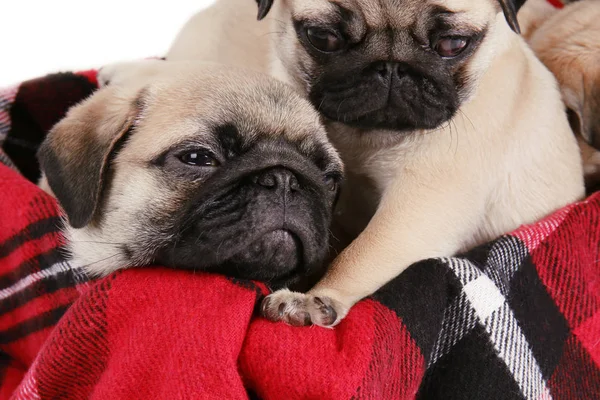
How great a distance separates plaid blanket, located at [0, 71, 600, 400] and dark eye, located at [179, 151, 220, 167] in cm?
24

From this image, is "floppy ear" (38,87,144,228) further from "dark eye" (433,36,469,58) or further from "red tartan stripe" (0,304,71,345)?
"dark eye" (433,36,469,58)

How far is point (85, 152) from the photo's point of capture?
5.48ft

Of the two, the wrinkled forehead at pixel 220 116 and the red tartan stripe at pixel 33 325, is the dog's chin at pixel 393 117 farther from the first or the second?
the red tartan stripe at pixel 33 325

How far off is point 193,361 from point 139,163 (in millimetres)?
484

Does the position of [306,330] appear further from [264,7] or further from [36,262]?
[264,7]

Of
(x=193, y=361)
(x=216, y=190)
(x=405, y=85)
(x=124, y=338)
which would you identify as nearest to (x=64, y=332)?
(x=124, y=338)

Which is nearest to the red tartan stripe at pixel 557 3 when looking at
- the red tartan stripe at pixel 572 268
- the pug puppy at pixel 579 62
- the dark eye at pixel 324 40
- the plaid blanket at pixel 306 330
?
the pug puppy at pixel 579 62

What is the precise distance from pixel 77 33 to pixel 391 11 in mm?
2033

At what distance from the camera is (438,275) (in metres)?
1.62

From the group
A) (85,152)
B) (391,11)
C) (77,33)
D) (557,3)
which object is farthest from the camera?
(77,33)

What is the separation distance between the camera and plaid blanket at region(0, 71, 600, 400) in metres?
1.39

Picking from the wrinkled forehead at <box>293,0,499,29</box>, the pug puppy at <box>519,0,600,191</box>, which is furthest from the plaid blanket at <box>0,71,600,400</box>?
the wrinkled forehead at <box>293,0,499,29</box>

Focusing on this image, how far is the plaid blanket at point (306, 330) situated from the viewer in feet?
4.57

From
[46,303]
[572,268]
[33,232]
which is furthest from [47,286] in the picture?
[572,268]
